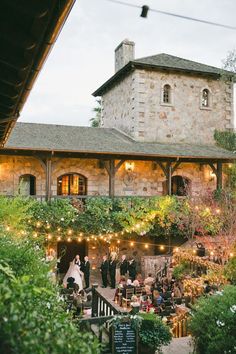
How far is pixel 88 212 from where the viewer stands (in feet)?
51.5

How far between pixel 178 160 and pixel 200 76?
657cm

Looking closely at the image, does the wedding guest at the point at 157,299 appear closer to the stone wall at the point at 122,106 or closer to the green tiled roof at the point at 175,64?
the stone wall at the point at 122,106

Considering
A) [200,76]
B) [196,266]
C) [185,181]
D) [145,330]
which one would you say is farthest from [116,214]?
[200,76]

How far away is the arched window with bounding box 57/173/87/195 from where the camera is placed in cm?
1852

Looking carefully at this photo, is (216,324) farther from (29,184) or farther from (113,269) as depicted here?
(29,184)

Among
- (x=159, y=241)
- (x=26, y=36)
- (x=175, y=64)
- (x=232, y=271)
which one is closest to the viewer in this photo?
(x=26, y=36)

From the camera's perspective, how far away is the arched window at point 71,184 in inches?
729

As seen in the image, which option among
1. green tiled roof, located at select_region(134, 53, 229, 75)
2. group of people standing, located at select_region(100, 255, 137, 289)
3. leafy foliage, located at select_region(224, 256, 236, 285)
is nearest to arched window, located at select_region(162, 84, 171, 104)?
green tiled roof, located at select_region(134, 53, 229, 75)

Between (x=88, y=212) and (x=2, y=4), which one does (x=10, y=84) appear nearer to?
(x=2, y=4)

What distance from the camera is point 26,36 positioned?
10.4 ft

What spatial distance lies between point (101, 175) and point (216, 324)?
1260 centimetres

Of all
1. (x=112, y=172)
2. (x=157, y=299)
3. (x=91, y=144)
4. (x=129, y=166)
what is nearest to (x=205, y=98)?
(x=129, y=166)

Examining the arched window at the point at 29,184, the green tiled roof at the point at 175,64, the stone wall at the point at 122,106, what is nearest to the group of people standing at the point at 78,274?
the arched window at the point at 29,184

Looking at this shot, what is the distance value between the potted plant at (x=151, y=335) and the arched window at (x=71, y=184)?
1186 cm
